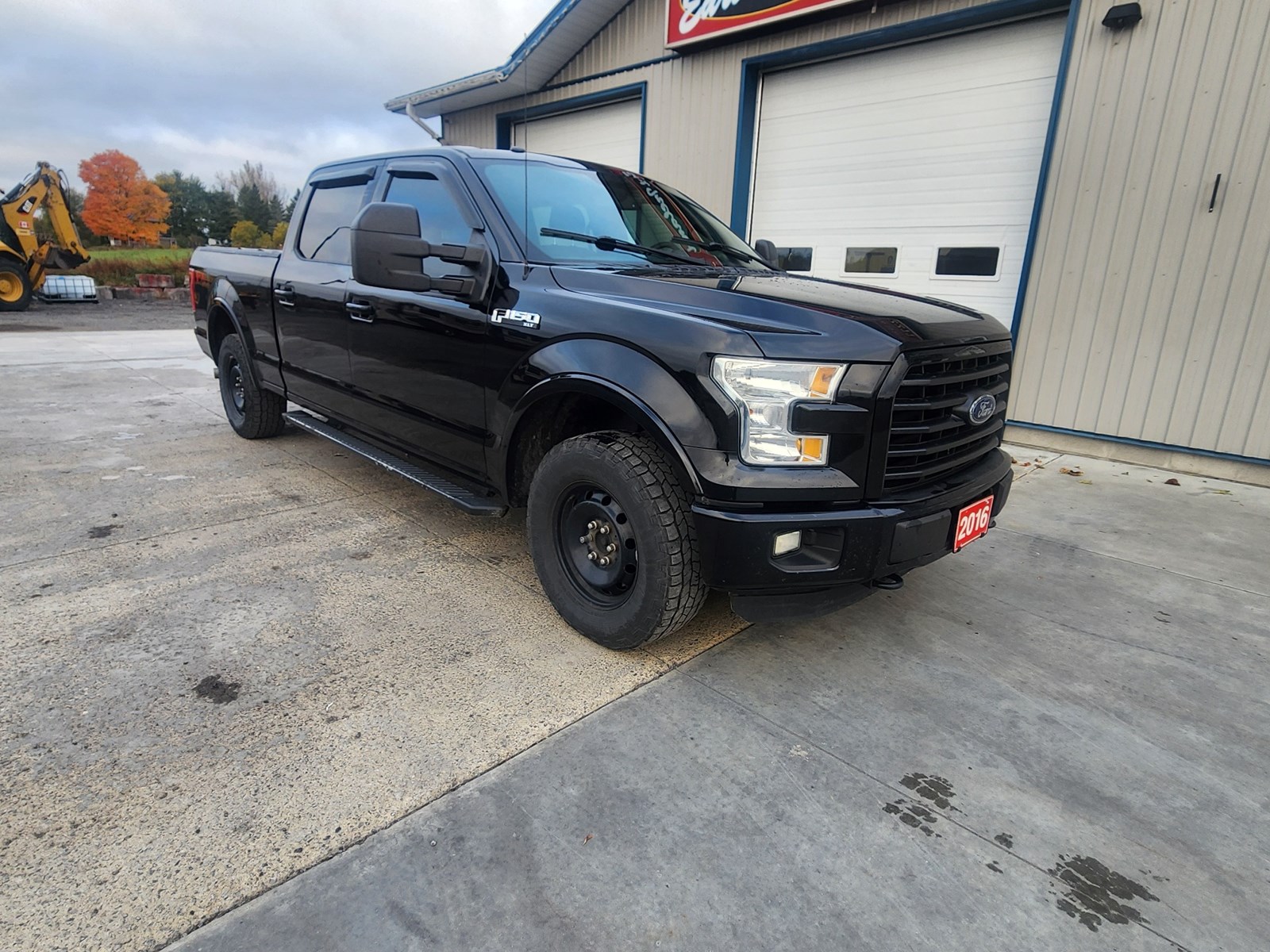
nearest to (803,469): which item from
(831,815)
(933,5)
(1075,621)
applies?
(831,815)

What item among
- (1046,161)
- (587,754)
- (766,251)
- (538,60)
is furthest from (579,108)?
(587,754)

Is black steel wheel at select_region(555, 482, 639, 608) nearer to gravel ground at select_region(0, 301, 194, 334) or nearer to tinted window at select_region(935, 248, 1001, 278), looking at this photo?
tinted window at select_region(935, 248, 1001, 278)

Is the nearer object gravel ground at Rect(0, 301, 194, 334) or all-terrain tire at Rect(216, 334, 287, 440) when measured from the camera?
all-terrain tire at Rect(216, 334, 287, 440)

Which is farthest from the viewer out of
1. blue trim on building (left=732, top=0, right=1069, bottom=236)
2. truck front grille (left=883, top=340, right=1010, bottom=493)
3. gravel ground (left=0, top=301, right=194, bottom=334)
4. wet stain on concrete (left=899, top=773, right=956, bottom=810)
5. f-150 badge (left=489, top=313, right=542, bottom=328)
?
gravel ground (left=0, top=301, right=194, bottom=334)

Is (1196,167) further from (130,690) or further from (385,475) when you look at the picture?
(130,690)

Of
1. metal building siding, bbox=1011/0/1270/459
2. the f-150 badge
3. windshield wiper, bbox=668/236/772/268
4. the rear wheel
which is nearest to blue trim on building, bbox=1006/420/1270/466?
metal building siding, bbox=1011/0/1270/459

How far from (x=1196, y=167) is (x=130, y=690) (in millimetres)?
7060

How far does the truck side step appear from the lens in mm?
3018

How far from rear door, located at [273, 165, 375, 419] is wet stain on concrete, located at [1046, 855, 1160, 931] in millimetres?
3622

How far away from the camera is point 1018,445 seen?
21.1 ft

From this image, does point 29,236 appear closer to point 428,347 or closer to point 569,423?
point 428,347

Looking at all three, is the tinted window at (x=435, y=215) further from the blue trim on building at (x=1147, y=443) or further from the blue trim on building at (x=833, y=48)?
the blue trim on building at (x=833, y=48)

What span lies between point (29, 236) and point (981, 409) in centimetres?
2046

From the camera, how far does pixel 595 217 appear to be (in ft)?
10.5
